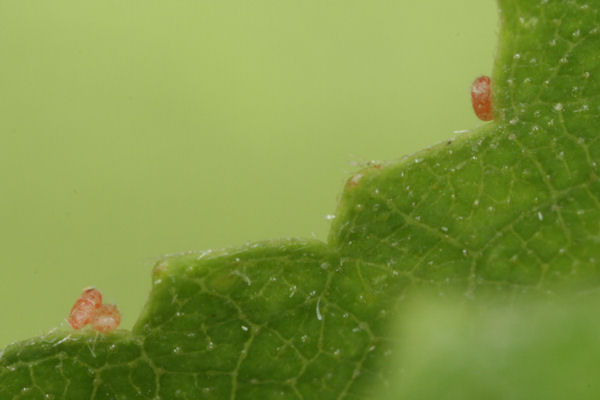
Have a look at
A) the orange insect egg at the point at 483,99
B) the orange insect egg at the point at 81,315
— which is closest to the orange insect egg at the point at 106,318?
the orange insect egg at the point at 81,315

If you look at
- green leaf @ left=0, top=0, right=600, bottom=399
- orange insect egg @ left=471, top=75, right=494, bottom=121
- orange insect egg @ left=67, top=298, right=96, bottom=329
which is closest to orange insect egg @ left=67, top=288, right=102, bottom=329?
orange insect egg @ left=67, top=298, right=96, bottom=329

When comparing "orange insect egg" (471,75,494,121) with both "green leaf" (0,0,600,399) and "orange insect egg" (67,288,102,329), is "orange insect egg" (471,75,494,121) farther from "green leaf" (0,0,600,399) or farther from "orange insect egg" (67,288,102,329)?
"orange insect egg" (67,288,102,329)

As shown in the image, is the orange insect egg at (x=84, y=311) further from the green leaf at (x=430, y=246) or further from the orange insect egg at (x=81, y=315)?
the green leaf at (x=430, y=246)

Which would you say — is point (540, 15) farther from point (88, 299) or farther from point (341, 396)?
point (88, 299)

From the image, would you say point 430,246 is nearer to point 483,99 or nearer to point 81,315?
point 483,99

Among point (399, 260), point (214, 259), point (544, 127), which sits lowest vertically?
point (399, 260)

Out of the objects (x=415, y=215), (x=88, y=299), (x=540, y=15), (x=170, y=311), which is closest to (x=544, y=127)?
(x=540, y=15)
